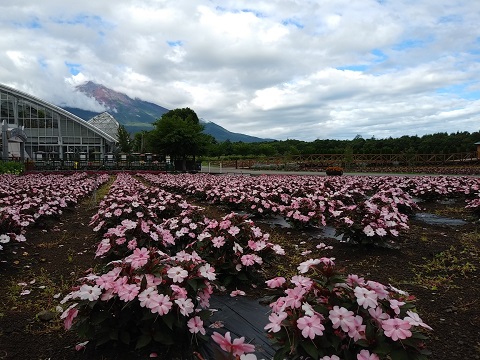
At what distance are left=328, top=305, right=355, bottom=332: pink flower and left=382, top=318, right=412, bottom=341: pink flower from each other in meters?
0.13

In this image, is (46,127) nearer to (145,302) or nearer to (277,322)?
(145,302)

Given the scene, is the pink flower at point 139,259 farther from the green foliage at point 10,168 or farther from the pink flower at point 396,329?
the green foliage at point 10,168

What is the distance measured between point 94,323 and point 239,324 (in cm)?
98

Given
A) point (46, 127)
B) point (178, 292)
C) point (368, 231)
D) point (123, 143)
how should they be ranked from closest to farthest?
1. point (178, 292)
2. point (368, 231)
3. point (46, 127)
4. point (123, 143)

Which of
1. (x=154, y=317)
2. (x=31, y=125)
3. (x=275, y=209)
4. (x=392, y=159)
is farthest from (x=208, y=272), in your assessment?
(x=31, y=125)

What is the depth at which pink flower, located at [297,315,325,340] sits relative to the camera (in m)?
1.44

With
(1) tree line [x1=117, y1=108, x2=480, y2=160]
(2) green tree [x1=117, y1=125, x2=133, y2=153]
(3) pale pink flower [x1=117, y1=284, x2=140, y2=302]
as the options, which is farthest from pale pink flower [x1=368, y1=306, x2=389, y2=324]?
(2) green tree [x1=117, y1=125, x2=133, y2=153]

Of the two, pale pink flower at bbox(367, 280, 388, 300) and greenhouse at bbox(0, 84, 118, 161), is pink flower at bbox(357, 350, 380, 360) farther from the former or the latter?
greenhouse at bbox(0, 84, 118, 161)

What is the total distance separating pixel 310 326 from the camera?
→ 147cm

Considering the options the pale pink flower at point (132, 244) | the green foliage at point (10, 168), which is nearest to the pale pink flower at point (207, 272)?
the pale pink flower at point (132, 244)

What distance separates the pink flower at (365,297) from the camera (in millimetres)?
1521

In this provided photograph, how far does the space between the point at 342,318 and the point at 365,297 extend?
0.13m

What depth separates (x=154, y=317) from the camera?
192cm

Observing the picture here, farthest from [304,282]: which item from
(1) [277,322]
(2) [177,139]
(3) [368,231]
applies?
(2) [177,139]
